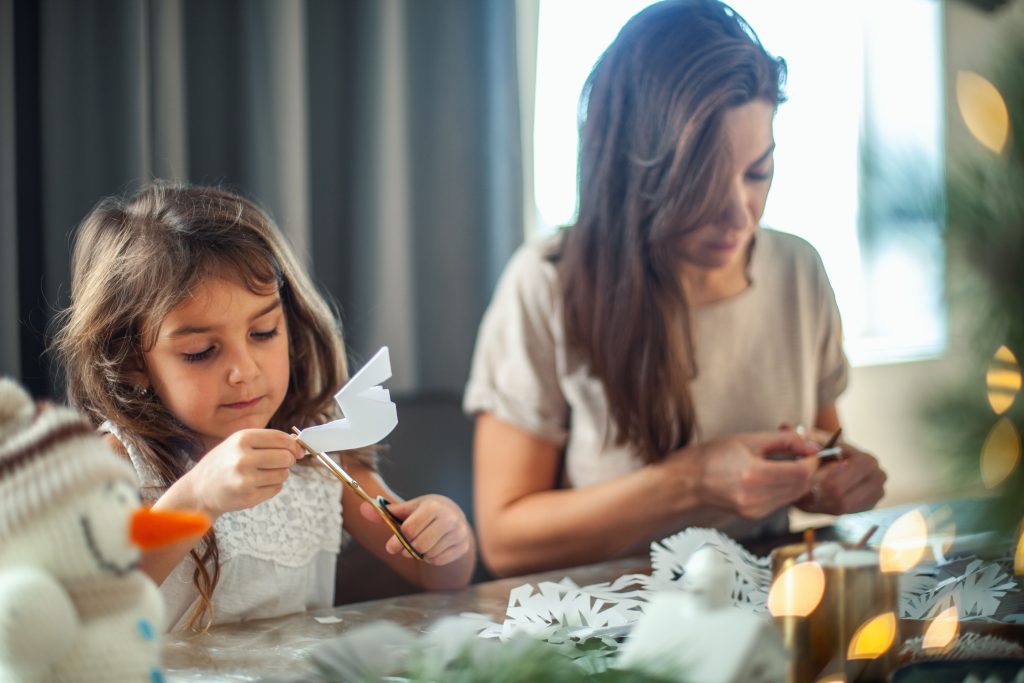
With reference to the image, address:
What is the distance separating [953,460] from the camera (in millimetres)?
388

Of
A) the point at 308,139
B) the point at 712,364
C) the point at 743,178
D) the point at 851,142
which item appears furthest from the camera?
the point at 308,139

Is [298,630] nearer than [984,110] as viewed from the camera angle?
No

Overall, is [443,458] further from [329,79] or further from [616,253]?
[329,79]

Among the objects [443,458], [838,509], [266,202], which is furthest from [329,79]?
[838,509]

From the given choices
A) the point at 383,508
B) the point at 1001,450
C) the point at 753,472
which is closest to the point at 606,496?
the point at 753,472

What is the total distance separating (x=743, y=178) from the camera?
874 mm

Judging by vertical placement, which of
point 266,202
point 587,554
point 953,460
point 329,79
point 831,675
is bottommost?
point 587,554

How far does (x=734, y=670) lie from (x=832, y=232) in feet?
3.88

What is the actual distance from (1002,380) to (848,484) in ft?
1.88

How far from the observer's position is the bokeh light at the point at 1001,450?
38cm

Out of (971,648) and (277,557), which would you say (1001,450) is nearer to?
(971,648)

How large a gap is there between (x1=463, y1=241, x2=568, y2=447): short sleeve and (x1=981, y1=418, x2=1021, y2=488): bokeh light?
63 centimetres

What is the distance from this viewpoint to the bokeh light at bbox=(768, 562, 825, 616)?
49 cm

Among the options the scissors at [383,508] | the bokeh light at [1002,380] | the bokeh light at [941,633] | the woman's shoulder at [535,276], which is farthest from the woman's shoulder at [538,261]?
the bokeh light at [1002,380]
